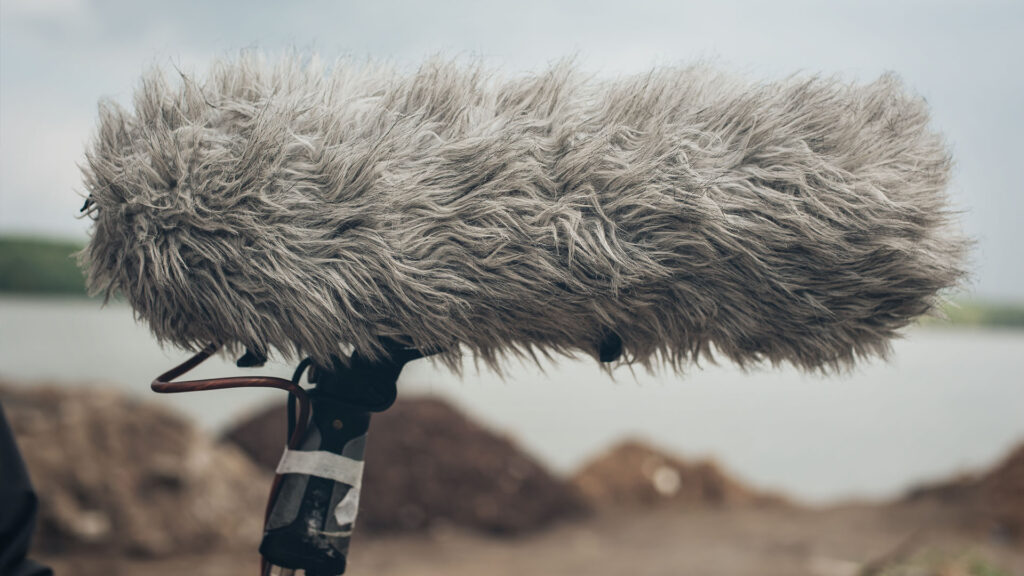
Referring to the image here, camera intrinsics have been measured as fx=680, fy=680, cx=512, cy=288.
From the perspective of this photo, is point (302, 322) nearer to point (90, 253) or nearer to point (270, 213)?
point (270, 213)

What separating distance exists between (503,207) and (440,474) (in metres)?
2.79

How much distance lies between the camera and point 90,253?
66 centimetres

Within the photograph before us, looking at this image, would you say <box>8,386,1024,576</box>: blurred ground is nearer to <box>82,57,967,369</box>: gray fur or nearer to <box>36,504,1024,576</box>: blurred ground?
<box>36,504,1024,576</box>: blurred ground

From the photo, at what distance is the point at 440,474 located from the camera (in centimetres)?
320

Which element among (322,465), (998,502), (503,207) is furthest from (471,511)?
(503,207)

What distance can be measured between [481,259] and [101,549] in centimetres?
252

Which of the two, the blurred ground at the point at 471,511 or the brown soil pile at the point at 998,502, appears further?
the brown soil pile at the point at 998,502

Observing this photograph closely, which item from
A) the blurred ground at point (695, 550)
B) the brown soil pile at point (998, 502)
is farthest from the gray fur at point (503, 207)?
the brown soil pile at point (998, 502)

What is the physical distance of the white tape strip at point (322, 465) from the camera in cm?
67

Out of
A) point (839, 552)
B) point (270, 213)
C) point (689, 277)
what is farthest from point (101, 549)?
point (839, 552)

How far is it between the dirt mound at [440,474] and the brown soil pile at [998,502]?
1689 millimetres

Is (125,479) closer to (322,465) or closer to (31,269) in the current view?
(31,269)

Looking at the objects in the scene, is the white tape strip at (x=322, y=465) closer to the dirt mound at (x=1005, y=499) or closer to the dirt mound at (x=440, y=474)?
the dirt mound at (x=440, y=474)

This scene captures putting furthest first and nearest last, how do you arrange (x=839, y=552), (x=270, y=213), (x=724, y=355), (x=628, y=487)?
(x=628, y=487) < (x=839, y=552) < (x=724, y=355) < (x=270, y=213)
